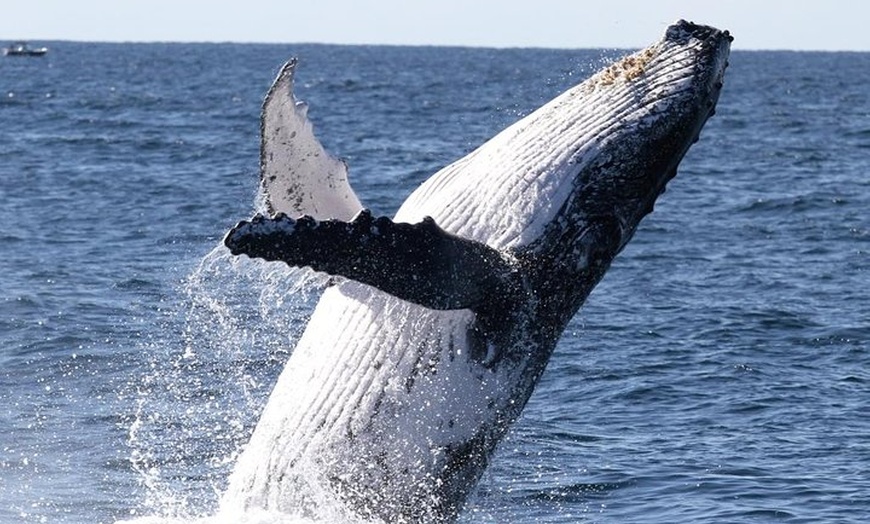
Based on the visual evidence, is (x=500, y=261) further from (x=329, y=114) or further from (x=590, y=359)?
(x=329, y=114)

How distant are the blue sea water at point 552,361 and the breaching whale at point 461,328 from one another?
995mm

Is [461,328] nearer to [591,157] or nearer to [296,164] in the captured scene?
[591,157]

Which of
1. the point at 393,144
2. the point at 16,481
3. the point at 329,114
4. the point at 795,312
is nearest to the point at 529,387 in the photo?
the point at 16,481

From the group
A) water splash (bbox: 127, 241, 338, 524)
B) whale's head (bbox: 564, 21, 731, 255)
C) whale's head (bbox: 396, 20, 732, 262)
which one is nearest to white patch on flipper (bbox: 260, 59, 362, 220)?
water splash (bbox: 127, 241, 338, 524)

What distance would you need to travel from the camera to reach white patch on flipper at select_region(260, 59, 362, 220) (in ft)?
39.6

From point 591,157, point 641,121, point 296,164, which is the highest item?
point 641,121

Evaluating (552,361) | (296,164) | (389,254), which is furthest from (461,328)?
(552,361)

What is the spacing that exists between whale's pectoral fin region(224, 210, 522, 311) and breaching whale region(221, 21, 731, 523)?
0.02 meters

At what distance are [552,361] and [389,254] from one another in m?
10.2

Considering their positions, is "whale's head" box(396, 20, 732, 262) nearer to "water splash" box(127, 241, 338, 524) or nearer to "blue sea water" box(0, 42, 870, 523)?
"blue sea water" box(0, 42, 870, 523)

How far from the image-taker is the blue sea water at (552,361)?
14.8 m

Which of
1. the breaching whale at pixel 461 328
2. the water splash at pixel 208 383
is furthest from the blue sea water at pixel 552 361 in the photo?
the breaching whale at pixel 461 328

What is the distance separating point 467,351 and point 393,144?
4635cm

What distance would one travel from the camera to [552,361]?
20.1 meters
